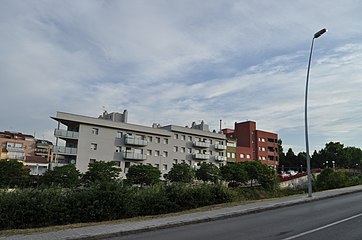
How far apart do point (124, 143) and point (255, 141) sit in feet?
164

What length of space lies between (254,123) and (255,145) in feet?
22.6

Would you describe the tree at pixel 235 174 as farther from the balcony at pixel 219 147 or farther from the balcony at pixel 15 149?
the balcony at pixel 15 149

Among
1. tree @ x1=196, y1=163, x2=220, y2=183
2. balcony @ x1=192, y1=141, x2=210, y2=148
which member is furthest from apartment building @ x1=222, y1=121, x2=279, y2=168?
tree @ x1=196, y1=163, x2=220, y2=183

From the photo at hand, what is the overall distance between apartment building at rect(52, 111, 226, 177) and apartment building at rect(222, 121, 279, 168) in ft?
76.7

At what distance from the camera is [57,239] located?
7723 millimetres

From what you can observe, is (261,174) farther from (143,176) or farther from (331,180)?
(143,176)

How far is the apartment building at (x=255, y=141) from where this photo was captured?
89.4 meters

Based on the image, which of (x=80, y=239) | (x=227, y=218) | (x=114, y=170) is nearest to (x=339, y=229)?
(x=227, y=218)

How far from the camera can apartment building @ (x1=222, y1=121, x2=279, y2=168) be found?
89.4 metres

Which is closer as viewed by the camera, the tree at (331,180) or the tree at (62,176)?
the tree at (331,180)

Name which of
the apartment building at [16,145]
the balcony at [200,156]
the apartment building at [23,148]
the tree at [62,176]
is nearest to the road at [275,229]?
the tree at [62,176]

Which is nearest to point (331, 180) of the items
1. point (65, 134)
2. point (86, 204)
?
point (86, 204)

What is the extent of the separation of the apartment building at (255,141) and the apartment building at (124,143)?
2339 cm

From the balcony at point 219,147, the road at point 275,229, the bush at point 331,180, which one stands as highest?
the balcony at point 219,147
